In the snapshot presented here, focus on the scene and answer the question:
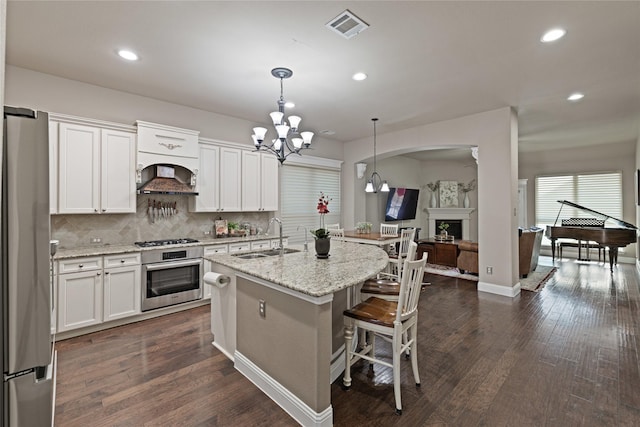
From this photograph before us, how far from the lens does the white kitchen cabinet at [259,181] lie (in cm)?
505

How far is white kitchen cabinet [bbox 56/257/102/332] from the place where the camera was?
3184mm

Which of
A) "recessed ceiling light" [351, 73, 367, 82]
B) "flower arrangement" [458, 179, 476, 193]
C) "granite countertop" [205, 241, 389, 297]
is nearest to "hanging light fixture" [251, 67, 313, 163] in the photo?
"recessed ceiling light" [351, 73, 367, 82]

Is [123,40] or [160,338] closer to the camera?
[123,40]

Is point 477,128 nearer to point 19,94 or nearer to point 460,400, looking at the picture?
point 460,400

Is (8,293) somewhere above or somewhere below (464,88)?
below

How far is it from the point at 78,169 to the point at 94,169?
0.15 m

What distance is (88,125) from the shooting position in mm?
3580

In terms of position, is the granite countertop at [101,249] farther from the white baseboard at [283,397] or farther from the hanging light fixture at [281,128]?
the white baseboard at [283,397]

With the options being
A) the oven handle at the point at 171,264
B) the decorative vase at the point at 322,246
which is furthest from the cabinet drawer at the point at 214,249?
the decorative vase at the point at 322,246

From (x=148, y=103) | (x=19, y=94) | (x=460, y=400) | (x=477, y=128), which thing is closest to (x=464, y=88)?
(x=477, y=128)

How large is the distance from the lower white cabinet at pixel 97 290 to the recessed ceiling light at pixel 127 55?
2.16m

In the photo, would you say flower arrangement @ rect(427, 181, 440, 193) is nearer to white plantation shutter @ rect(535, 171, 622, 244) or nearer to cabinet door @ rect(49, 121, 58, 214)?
white plantation shutter @ rect(535, 171, 622, 244)

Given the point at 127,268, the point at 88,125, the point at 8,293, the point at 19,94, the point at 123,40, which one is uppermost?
the point at 123,40

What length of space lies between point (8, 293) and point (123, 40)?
2.67 meters
